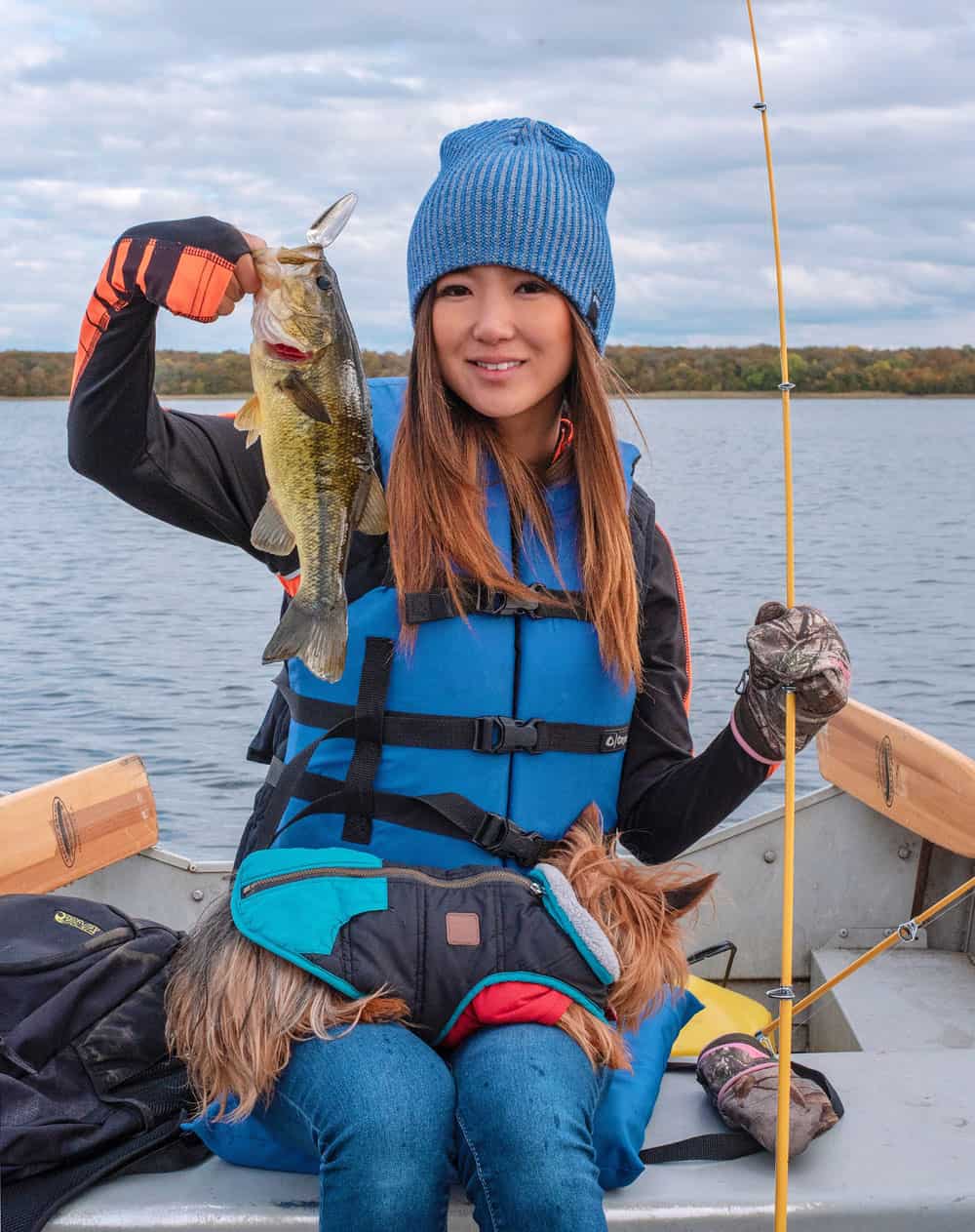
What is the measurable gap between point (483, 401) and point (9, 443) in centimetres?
5261

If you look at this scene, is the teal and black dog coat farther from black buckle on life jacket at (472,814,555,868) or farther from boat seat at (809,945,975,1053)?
boat seat at (809,945,975,1053)

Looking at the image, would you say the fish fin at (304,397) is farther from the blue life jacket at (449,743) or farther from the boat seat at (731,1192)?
the boat seat at (731,1192)

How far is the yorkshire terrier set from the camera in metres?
2.36

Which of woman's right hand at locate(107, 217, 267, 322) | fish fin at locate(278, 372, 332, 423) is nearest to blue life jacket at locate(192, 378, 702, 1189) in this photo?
fish fin at locate(278, 372, 332, 423)

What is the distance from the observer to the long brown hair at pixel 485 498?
107 inches

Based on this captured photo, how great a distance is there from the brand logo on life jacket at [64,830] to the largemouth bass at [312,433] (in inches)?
82.1

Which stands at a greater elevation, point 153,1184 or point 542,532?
point 542,532

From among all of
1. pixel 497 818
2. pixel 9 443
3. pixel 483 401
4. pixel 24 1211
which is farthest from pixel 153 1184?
pixel 9 443

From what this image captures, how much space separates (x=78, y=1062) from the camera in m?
2.57

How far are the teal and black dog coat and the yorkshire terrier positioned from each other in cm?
4

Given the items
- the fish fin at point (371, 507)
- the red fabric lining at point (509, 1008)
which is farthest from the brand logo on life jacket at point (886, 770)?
the fish fin at point (371, 507)

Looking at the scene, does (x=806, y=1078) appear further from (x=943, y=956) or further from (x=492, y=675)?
(x=943, y=956)

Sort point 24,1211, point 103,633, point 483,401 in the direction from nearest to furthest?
point 24,1211 < point 483,401 < point 103,633

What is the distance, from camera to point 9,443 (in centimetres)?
5181
